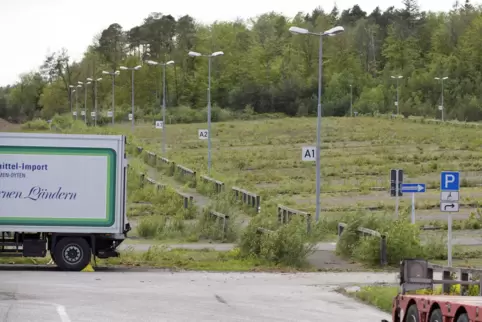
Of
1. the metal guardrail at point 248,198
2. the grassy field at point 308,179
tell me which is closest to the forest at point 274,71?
the grassy field at point 308,179

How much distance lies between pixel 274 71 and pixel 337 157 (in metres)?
78.3

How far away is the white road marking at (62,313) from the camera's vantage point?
17266 millimetres

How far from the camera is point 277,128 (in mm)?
111875

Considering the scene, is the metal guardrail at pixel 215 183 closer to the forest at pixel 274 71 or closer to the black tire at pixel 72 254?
the black tire at pixel 72 254

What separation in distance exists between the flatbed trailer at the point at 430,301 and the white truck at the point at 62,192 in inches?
528

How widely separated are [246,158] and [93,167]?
51.6 meters

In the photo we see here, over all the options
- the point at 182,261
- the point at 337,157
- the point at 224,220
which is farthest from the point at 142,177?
the point at 337,157

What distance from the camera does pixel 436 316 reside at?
43.2ft

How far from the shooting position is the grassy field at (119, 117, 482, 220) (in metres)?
54.6

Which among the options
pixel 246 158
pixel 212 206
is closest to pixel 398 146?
pixel 246 158

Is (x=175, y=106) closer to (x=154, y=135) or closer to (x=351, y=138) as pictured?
(x=154, y=135)

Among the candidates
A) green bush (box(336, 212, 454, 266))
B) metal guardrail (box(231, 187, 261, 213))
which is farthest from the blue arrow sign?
metal guardrail (box(231, 187, 261, 213))

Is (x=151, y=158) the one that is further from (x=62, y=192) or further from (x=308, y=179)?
(x=62, y=192)

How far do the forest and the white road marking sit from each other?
115219 millimetres
